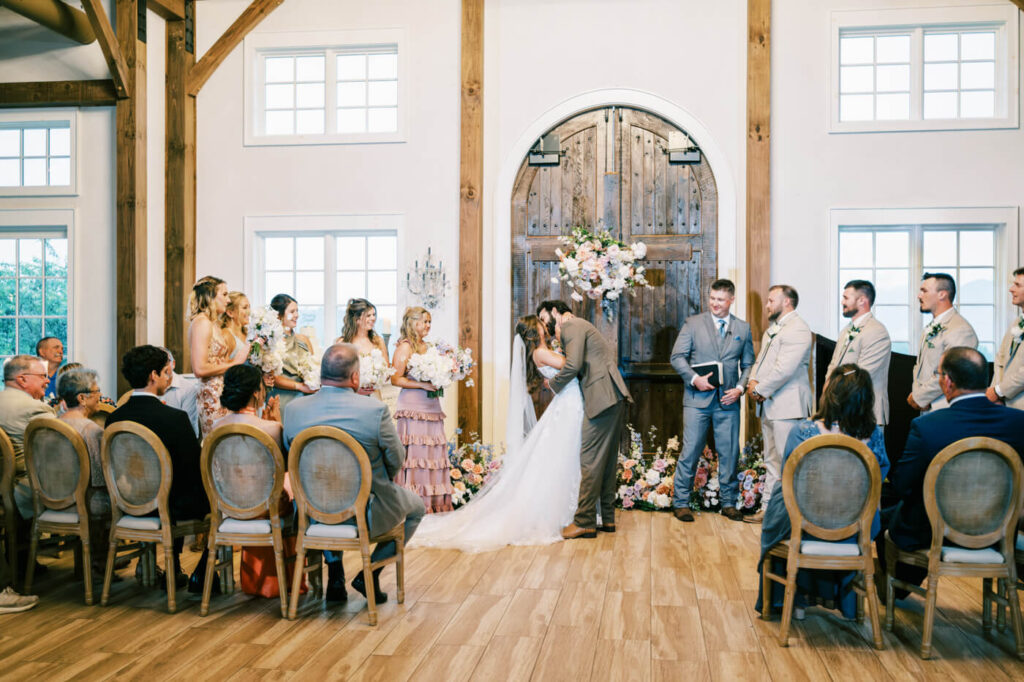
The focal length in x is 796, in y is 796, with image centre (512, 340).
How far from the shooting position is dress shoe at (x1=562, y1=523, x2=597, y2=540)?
5426 mm

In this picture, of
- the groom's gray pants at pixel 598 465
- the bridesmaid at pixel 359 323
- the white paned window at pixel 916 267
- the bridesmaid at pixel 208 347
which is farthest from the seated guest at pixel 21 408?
the white paned window at pixel 916 267

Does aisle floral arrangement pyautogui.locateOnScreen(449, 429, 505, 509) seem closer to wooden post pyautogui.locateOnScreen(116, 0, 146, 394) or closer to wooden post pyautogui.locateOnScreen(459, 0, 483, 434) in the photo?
wooden post pyautogui.locateOnScreen(459, 0, 483, 434)

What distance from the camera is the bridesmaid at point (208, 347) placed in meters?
4.98

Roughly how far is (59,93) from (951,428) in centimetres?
749

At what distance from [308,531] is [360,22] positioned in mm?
5385

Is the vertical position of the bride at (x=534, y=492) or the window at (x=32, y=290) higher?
the window at (x=32, y=290)

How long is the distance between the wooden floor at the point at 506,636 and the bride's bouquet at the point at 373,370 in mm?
1339

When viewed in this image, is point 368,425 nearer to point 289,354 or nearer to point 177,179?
point 289,354

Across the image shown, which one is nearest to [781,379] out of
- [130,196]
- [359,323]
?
[359,323]

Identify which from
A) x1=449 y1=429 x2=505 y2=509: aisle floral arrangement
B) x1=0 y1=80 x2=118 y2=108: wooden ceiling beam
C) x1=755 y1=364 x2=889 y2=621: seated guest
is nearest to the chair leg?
x1=755 y1=364 x2=889 y2=621: seated guest

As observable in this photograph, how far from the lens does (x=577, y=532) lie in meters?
5.44

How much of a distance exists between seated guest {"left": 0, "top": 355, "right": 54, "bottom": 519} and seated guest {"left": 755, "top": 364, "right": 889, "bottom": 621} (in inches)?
145

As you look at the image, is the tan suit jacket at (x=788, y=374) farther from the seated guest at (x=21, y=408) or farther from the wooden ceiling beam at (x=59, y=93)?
the wooden ceiling beam at (x=59, y=93)

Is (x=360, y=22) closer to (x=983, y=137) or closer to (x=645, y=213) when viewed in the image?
(x=645, y=213)
